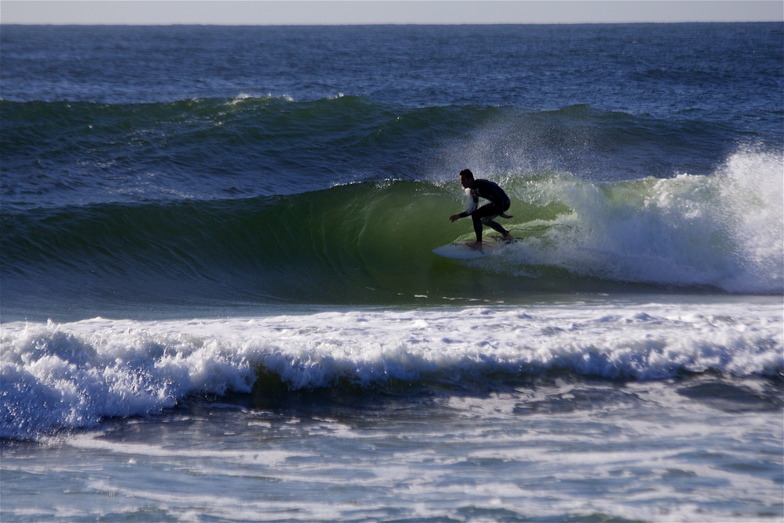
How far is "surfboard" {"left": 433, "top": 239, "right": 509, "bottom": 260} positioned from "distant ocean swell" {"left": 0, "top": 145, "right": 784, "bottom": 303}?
0.14 metres

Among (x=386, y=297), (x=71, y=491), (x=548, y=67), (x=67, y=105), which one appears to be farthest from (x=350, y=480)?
(x=548, y=67)

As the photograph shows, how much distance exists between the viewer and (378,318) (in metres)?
7.87

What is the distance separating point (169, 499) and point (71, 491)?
2.10ft

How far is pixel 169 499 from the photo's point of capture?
178 inches

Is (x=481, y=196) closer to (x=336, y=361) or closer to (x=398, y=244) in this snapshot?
(x=398, y=244)

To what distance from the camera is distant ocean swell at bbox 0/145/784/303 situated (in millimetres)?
9955

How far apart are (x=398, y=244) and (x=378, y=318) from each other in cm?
378

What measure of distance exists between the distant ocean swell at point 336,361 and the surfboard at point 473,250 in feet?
10.8

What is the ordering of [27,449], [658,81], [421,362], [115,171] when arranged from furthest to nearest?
[658,81], [115,171], [421,362], [27,449]

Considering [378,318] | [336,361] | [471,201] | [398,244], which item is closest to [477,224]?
[471,201]

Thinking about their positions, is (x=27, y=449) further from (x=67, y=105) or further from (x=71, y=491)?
(x=67, y=105)

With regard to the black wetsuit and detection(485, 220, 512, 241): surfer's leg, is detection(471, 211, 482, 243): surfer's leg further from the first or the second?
detection(485, 220, 512, 241): surfer's leg

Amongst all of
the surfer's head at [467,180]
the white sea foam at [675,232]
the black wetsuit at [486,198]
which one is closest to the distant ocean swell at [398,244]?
the white sea foam at [675,232]

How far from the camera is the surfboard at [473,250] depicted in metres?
10.6
